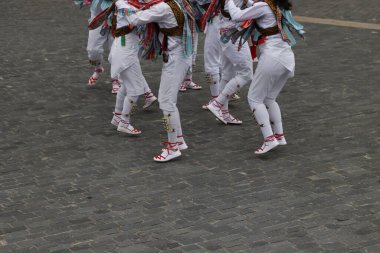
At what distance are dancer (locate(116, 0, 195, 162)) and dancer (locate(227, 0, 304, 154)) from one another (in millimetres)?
578

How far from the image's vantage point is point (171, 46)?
9.31m

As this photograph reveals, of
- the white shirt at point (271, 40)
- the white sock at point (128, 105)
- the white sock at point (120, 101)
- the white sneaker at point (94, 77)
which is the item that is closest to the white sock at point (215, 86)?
the white sock at point (120, 101)

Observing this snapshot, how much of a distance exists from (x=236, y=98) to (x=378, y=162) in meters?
3.33

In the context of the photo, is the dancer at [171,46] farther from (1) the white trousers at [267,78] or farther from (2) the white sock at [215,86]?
(2) the white sock at [215,86]

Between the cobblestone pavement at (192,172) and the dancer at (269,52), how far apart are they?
457 millimetres

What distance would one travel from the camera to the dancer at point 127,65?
33.5 ft

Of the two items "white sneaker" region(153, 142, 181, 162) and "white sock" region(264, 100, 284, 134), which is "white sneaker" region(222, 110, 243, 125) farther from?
"white sneaker" region(153, 142, 181, 162)

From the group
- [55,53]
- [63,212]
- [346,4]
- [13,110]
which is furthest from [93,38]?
[346,4]

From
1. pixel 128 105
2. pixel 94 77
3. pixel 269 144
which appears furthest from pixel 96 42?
pixel 269 144

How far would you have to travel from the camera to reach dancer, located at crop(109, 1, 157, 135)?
10203 mm

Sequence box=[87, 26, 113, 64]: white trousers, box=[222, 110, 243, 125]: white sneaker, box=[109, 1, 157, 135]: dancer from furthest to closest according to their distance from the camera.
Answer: box=[87, 26, 113, 64]: white trousers → box=[222, 110, 243, 125]: white sneaker → box=[109, 1, 157, 135]: dancer

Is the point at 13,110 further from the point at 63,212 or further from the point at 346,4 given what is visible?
the point at 346,4

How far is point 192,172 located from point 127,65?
189cm

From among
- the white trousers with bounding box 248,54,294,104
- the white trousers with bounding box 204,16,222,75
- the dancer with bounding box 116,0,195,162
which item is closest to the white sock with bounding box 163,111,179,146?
the dancer with bounding box 116,0,195,162
